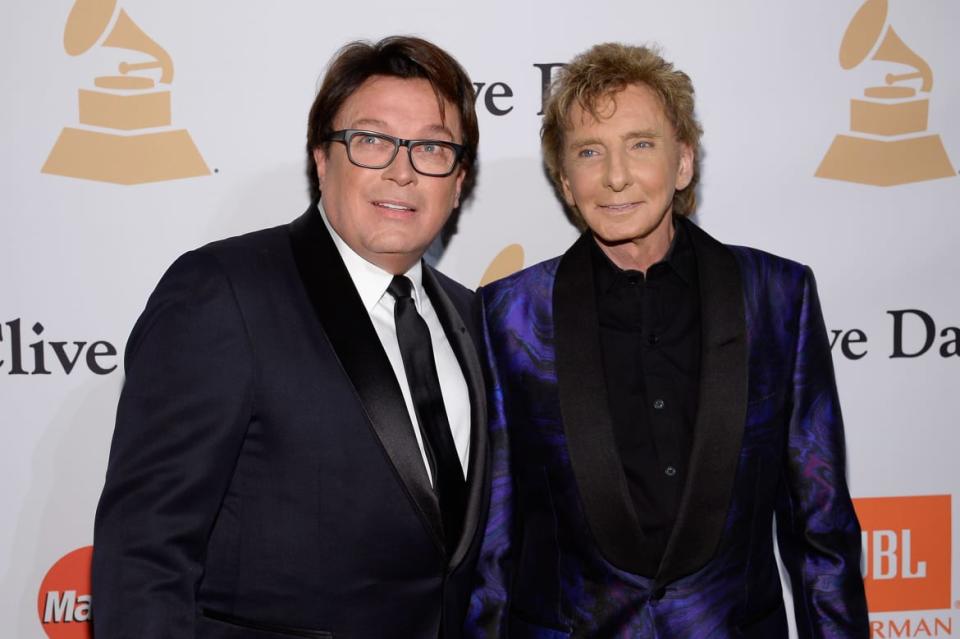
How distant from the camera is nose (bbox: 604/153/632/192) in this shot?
1841 millimetres

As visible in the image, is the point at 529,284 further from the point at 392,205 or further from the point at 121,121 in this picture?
the point at 121,121

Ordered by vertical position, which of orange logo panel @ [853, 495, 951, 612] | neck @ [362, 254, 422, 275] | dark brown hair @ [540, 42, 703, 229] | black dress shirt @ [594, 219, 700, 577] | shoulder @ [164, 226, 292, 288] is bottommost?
orange logo panel @ [853, 495, 951, 612]

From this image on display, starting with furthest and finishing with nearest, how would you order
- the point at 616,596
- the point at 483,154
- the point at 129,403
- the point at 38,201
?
the point at 483,154 < the point at 38,201 < the point at 616,596 < the point at 129,403

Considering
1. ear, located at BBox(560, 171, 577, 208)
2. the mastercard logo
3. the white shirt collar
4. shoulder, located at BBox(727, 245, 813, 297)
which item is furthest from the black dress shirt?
the mastercard logo

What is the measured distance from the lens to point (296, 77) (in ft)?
7.81

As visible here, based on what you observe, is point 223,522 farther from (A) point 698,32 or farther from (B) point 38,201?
(A) point 698,32

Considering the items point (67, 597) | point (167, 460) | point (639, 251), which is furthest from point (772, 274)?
point (67, 597)

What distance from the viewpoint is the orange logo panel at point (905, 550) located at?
2.65m

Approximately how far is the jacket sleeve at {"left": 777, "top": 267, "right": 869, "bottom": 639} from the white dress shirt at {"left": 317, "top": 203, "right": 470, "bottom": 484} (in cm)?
68

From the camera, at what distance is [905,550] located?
267 cm

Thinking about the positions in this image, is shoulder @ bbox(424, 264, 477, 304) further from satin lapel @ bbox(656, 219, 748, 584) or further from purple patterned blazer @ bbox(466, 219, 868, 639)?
satin lapel @ bbox(656, 219, 748, 584)

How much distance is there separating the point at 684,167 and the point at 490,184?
65cm

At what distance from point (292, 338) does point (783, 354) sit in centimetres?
98

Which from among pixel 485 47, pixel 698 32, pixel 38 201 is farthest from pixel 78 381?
pixel 698 32
